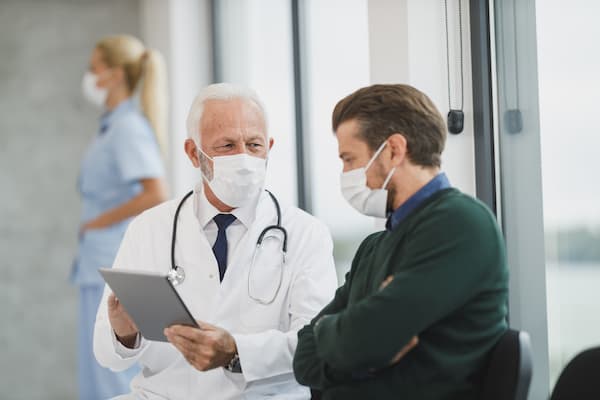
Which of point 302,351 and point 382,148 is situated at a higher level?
point 382,148

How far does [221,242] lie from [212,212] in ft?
0.27

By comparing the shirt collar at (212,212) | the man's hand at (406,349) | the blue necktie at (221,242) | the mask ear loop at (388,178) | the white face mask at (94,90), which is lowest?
the man's hand at (406,349)

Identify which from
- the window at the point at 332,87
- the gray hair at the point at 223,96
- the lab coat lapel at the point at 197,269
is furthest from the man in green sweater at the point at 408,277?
the window at the point at 332,87

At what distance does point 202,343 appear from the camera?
164cm

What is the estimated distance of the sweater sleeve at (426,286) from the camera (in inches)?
49.1

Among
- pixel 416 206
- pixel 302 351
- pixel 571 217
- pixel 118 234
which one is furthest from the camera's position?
pixel 118 234

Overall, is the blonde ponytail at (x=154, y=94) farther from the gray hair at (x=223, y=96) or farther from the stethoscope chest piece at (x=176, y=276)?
the stethoscope chest piece at (x=176, y=276)

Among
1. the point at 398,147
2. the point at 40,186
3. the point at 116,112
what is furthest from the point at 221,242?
the point at 40,186

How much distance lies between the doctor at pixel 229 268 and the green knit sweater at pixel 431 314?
40 cm

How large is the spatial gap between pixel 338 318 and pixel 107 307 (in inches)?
27.8

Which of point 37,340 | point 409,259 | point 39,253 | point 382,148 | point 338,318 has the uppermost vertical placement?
point 382,148

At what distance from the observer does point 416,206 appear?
1425 mm

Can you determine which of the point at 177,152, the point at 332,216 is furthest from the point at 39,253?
the point at 332,216

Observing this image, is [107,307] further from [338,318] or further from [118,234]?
[118,234]
